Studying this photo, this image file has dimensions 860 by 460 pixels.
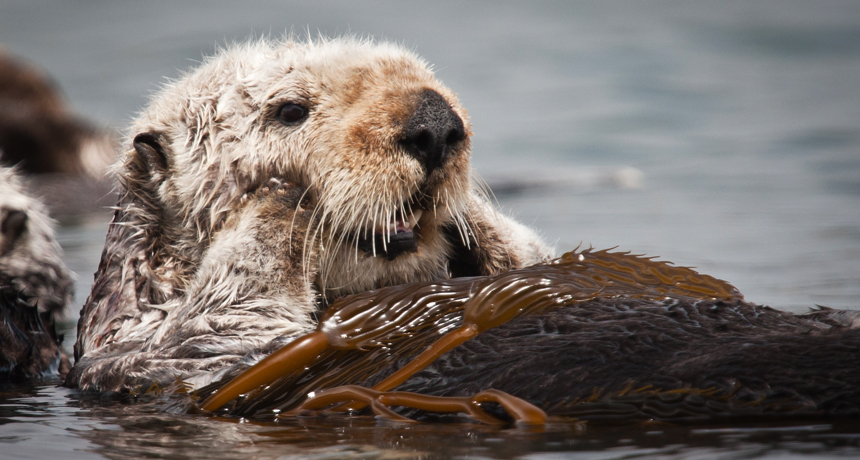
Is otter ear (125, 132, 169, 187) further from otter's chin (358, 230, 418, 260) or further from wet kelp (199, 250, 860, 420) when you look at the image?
wet kelp (199, 250, 860, 420)

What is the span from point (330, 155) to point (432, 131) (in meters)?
0.35

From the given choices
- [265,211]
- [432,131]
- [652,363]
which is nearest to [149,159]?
[265,211]

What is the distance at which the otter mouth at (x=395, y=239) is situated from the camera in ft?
9.37

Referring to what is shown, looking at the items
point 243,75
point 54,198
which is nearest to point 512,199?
point 54,198

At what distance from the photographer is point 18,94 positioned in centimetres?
1534

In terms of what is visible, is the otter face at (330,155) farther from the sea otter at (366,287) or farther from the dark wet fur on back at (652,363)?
the dark wet fur on back at (652,363)

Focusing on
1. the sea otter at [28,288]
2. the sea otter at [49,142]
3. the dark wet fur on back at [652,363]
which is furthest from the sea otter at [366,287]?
the sea otter at [49,142]

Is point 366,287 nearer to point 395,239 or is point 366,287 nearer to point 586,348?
point 395,239

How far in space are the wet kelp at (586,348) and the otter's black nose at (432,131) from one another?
44 centimetres

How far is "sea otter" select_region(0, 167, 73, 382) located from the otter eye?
1556 millimetres

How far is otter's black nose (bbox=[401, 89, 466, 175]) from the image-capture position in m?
2.71

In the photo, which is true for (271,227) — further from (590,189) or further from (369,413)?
(590,189)

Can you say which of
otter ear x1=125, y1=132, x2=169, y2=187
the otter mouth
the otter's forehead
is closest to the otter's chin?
the otter mouth

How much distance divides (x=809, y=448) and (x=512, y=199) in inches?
394
